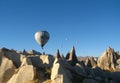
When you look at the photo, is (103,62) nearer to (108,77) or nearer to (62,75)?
(108,77)

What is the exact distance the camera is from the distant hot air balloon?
6469 centimetres

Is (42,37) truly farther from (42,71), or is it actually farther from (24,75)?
(24,75)

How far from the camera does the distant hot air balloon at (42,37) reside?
212 ft

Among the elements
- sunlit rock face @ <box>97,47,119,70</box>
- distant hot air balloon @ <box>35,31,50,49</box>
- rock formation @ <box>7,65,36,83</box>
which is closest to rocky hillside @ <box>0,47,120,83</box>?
rock formation @ <box>7,65,36,83</box>

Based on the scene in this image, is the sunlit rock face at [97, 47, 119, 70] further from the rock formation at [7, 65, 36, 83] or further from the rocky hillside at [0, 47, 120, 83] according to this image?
the rock formation at [7, 65, 36, 83]

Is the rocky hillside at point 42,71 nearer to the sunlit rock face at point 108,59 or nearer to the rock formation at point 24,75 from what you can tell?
the rock formation at point 24,75

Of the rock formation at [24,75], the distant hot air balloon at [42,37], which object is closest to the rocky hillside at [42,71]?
the rock formation at [24,75]

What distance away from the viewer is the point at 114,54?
8719cm

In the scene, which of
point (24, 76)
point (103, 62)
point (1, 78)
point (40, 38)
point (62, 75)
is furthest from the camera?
point (103, 62)

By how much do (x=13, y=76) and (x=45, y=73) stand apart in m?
4.34

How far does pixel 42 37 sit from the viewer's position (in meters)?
65.1

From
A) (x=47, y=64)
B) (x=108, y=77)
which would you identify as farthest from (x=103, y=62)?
(x=47, y=64)

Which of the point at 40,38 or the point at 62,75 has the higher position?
the point at 40,38

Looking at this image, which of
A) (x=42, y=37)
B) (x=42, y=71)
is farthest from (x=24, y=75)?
(x=42, y=37)
